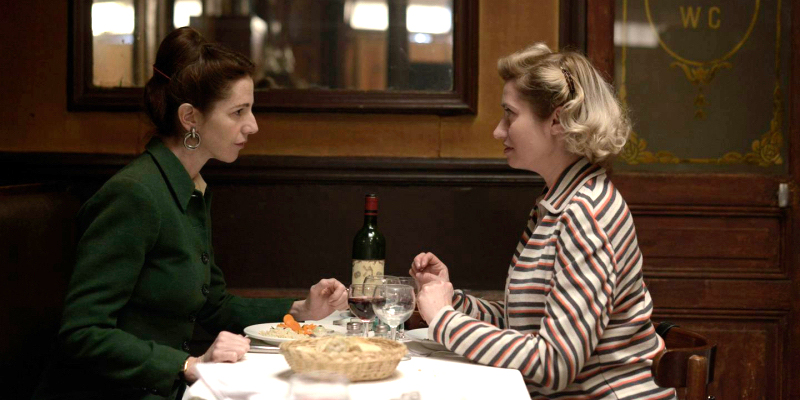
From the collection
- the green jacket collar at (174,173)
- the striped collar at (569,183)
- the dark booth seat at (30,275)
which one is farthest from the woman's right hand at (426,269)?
the dark booth seat at (30,275)

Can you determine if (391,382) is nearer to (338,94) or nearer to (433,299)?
(433,299)

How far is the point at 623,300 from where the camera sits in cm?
200

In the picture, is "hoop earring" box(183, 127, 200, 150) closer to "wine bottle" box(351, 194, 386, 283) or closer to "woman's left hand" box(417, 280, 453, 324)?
"wine bottle" box(351, 194, 386, 283)

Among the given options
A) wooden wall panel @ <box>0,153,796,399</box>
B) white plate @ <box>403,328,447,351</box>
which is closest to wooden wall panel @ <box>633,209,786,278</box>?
wooden wall panel @ <box>0,153,796,399</box>

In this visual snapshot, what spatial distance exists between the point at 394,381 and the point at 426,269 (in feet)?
2.63

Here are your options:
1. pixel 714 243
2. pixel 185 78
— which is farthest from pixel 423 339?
pixel 714 243

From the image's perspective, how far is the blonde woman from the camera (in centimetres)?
181

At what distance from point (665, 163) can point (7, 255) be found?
2365 mm

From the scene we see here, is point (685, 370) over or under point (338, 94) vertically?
under

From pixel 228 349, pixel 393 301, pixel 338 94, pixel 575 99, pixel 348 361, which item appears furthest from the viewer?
pixel 338 94

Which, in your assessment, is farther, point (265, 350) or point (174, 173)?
point (174, 173)

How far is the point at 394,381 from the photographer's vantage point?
161 centimetres

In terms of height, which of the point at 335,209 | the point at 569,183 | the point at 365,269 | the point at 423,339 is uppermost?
the point at 569,183

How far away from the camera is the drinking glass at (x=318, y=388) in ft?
3.72
